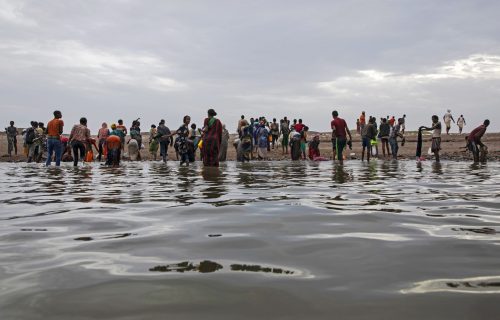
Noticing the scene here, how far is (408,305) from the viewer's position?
200 centimetres

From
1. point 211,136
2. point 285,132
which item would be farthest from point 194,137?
point 285,132

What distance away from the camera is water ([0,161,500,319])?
2023mm

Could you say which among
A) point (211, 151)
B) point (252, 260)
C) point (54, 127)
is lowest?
point (252, 260)

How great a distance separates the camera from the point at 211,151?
13297mm

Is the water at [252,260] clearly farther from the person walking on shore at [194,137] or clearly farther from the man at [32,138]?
the man at [32,138]

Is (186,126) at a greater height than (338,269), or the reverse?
(186,126)

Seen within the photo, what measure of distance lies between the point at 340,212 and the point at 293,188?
2.77 meters

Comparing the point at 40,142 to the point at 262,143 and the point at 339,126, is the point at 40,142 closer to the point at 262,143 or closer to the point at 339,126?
the point at 262,143

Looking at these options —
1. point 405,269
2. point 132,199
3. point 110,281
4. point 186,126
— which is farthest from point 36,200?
point 186,126

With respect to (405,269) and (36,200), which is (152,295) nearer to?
(405,269)

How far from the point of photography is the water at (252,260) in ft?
6.64

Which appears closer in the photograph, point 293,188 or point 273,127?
point 293,188

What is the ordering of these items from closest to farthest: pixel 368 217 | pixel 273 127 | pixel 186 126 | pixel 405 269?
1. pixel 405 269
2. pixel 368 217
3. pixel 186 126
4. pixel 273 127

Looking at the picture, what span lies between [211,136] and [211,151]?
473 millimetres
